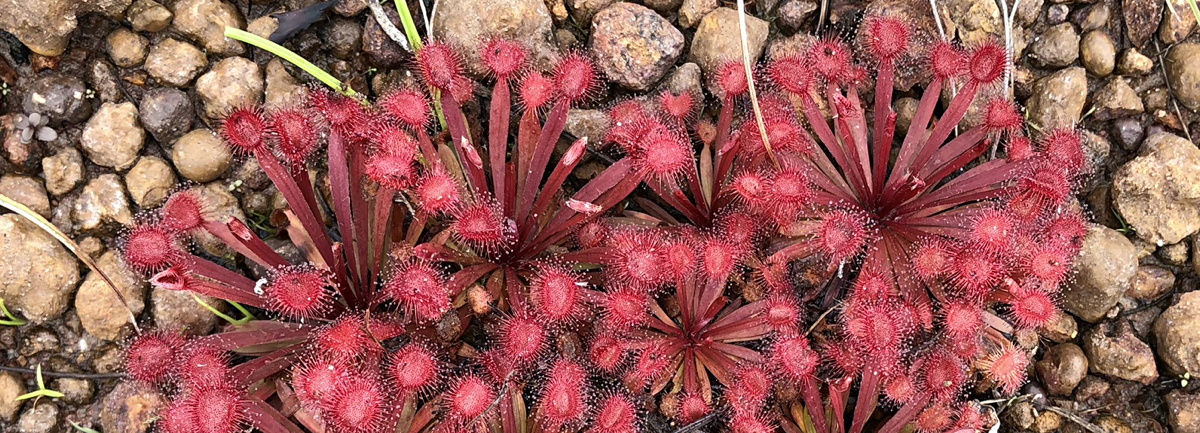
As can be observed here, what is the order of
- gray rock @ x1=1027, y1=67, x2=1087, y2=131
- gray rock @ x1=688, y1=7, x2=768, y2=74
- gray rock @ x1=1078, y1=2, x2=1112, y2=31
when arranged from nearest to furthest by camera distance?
gray rock @ x1=688, y1=7, x2=768, y2=74, gray rock @ x1=1027, y1=67, x2=1087, y2=131, gray rock @ x1=1078, y1=2, x2=1112, y2=31

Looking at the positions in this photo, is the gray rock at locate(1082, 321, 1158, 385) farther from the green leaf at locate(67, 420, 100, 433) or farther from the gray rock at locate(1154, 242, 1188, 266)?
the green leaf at locate(67, 420, 100, 433)

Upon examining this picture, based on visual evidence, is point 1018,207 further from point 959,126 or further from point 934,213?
point 959,126

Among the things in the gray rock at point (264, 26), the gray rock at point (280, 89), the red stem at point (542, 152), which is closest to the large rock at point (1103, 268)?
the red stem at point (542, 152)

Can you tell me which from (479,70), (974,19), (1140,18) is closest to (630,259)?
(479,70)

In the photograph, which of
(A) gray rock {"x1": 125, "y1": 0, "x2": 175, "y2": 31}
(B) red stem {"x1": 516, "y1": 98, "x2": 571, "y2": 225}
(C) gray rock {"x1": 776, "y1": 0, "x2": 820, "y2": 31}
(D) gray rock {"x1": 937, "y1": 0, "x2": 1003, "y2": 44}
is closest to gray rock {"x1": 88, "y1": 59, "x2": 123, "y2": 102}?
(A) gray rock {"x1": 125, "y1": 0, "x2": 175, "y2": 31}

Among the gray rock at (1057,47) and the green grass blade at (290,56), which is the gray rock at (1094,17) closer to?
the gray rock at (1057,47)

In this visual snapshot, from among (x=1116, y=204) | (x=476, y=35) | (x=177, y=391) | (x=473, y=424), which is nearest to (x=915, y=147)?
(x=1116, y=204)

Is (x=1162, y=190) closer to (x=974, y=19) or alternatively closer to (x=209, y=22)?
(x=974, y=19)
